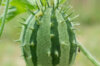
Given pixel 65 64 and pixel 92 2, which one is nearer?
pixel 65 64

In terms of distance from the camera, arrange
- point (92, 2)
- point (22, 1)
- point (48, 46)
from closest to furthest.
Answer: point (48, 46), point (22, 1), point (92, 2)

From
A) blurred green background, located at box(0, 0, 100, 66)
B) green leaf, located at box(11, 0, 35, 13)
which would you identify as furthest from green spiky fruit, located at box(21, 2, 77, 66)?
blurred green background, located at box(0, 0, 100, 66)

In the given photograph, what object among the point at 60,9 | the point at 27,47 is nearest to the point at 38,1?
the point at 60,9

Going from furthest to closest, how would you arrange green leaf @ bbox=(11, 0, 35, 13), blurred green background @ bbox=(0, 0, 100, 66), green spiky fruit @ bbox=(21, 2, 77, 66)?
1. blurred green background @ bbox=(0, 0, 100, 66)
2. green leaf @ bbox=(11, 0, 35, 13)
3. green spiky fruit @ bbox=(21, 2, 77, 66)

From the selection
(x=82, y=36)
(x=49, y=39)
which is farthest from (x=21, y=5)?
(x=82, y=36)

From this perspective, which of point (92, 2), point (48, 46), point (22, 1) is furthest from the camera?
point (92, 2)

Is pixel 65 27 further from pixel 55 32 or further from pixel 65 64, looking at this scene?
pixel 65 64

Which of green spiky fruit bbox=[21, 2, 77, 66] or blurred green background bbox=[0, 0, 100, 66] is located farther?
blurred green background bbox=[0, 0, 100, 66]

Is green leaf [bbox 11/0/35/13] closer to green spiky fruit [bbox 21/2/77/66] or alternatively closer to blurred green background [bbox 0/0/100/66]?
green spiky fruit [bbox 21/2/77/66]
